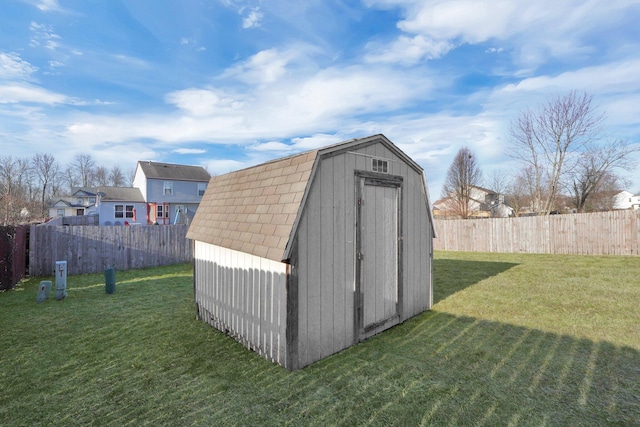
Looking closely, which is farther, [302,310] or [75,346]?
[75,346]

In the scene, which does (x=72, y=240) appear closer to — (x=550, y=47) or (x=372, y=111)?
(x=372, y=111)

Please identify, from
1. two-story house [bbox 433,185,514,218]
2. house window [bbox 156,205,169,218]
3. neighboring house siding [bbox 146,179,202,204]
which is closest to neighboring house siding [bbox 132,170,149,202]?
neighboring house siding [bbox 146,179,202,204]

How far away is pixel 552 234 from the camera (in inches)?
586

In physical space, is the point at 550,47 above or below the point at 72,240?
above

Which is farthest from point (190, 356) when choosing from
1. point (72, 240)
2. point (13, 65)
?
point (13, 65)

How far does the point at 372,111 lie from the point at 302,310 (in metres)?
11.4

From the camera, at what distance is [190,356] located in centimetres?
371

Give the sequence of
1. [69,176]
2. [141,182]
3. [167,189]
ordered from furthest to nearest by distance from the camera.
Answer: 1. [69,176]
2. [141,182]
3. [167,189]

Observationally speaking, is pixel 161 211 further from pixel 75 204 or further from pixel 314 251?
pixel 314 251

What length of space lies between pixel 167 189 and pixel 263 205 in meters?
28.3

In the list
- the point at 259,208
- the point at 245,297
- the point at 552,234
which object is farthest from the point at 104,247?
the point at 552,234

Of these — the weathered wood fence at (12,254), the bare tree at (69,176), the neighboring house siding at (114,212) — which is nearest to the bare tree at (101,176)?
the bare tree at (69,176)

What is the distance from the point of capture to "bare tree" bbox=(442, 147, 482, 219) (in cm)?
3303

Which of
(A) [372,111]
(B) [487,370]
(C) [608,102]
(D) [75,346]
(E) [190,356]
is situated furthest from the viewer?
(C) [608,102]
